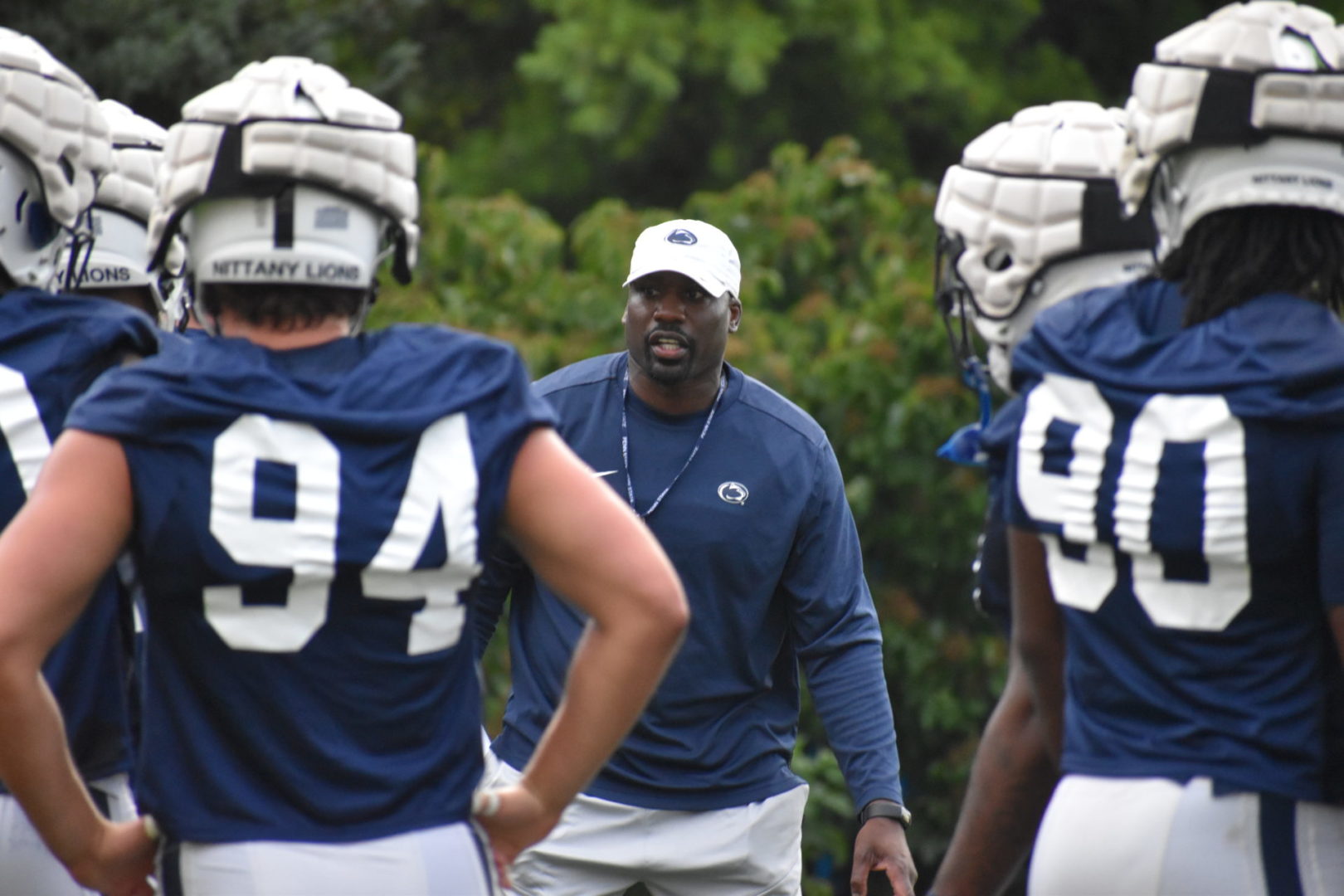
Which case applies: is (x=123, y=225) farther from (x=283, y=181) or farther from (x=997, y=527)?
(x=997, y=527)

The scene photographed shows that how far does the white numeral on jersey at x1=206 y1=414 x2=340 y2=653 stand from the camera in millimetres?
2635

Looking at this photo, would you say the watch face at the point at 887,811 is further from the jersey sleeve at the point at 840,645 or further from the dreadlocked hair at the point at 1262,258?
the dreadlocked hair at the point at 1262,258

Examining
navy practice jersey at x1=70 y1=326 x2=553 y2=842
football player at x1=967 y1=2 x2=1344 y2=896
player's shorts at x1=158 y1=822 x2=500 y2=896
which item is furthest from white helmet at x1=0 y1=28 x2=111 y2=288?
football player at x1=967 y1=2 x2=1344 y2=896

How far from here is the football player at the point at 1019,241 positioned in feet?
11.1

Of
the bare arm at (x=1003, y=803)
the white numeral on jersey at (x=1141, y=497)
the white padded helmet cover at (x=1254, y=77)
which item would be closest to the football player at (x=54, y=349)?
the bare arm at (x=1003, y=803)

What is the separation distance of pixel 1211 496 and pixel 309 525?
4.25ft

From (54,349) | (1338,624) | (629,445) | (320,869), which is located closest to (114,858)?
(320,869)

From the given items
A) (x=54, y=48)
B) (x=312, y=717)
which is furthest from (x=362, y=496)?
(x=54, y=48)

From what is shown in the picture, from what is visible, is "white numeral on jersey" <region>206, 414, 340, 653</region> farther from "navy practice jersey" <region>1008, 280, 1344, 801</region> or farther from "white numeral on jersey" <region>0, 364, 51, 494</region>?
"navy practice jersey" <region>1008, 280, 1344, 801</region>

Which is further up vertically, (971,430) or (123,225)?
(123,225)

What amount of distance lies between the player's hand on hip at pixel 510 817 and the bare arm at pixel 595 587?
0.07 metres

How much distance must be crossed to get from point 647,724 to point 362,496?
2.23 meters

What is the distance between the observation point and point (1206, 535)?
279cm

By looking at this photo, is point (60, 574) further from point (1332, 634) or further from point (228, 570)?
point (1332, 634)
